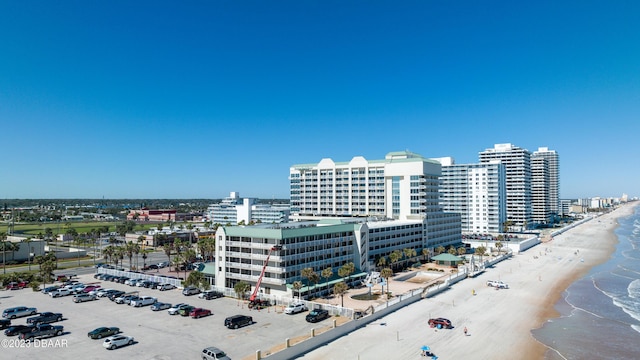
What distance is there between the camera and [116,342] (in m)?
47.0

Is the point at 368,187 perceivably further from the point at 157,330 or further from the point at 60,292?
the point at 157,330

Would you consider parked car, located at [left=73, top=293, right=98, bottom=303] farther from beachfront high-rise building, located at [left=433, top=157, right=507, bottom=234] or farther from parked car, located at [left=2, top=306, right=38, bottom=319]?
beachfront high-rise building, located at [left=433, top=157, right=507, bottom=234]

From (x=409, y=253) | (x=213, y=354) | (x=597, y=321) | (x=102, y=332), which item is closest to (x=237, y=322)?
(x=213, y=354)

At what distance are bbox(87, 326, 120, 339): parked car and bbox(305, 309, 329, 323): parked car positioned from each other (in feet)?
85.1

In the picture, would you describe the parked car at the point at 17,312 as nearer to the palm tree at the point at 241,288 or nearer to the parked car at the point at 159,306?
the parked car at the point at 159,306

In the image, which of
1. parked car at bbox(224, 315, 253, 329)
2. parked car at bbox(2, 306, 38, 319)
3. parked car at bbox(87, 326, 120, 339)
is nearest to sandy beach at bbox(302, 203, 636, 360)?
parked car at bbox(224, 315, 253, 329)

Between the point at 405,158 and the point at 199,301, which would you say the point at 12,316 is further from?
the point at 405,158

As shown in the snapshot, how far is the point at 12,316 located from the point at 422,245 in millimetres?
98373

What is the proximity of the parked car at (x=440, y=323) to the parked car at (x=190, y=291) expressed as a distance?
44336 millimetres

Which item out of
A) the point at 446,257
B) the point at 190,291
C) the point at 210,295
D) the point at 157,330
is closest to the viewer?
the point at 157,330

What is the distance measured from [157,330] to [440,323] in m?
40.5

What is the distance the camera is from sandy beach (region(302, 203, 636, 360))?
4869 centimetres

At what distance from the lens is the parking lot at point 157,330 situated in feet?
150

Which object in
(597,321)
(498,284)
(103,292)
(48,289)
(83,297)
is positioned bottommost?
(597,321)
